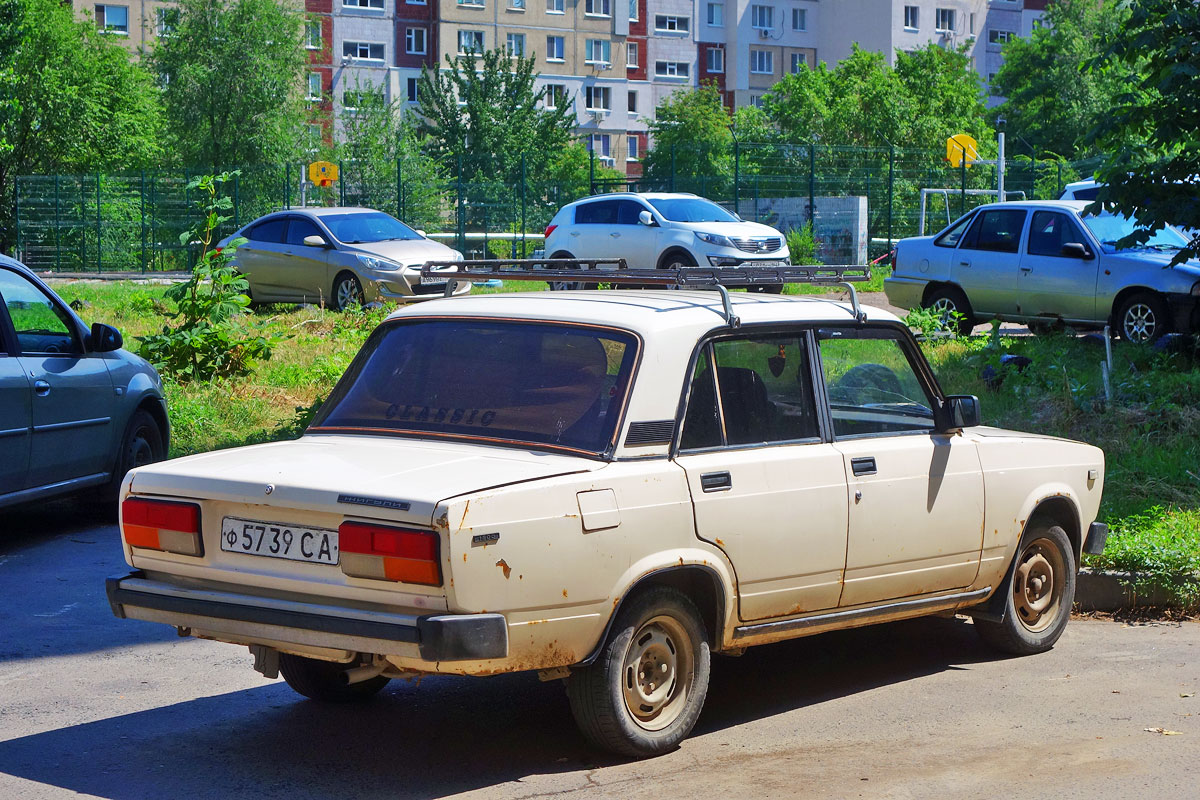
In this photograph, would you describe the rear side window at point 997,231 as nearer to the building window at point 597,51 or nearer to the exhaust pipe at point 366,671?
the exhaust pipe at point 366,671

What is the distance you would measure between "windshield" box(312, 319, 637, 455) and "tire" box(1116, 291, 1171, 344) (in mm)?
12709

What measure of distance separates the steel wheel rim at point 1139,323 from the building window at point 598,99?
228 ft

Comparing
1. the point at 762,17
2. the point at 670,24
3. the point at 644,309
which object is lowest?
the point at 644,309

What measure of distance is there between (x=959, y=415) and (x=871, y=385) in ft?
1.28

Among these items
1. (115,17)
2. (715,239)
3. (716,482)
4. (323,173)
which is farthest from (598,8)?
(716,482)

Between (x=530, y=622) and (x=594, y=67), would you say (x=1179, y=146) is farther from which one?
(x=594, y=67)

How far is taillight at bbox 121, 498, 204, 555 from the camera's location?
488 centimetres

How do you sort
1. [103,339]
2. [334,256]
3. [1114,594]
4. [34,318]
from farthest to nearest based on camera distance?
1. [334,256]
2. [103,339]
3. [34,318]
4. [1114,594]

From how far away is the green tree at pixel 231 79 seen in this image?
52.2 metres

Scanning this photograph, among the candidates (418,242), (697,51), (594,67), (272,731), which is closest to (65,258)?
(418,242)

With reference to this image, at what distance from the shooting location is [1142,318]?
1675cm

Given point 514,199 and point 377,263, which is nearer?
point 377,263

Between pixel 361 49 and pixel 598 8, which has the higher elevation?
pixel 598 8

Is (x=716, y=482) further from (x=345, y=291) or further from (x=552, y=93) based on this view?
(x=552, y=93)
